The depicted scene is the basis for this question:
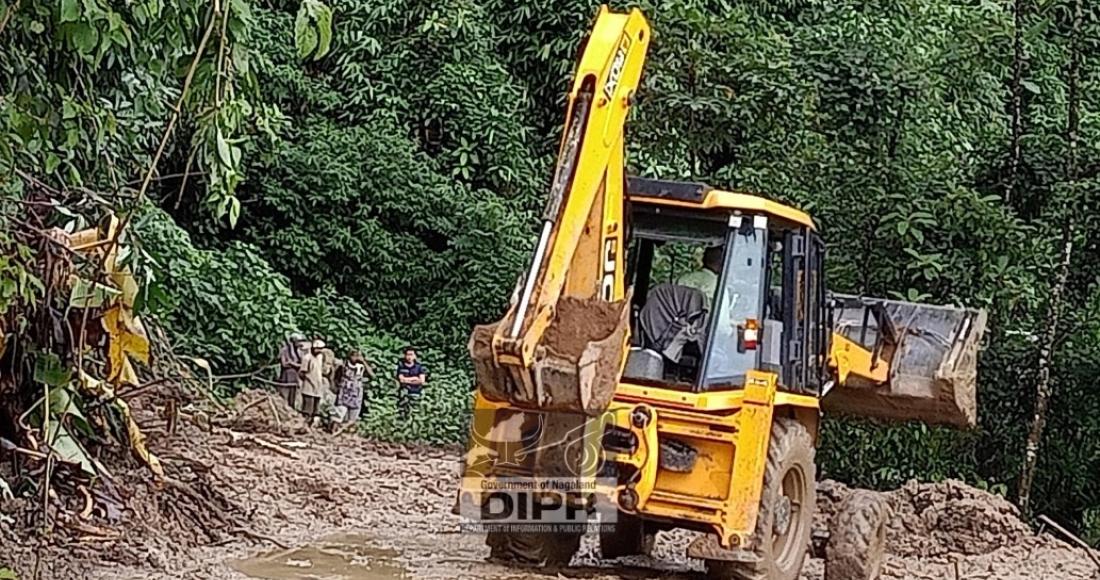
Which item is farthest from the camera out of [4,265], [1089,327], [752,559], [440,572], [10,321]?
[1089,327]

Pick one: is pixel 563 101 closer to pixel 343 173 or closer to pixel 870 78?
pixel 343 173

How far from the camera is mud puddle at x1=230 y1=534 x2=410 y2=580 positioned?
850 centimetres

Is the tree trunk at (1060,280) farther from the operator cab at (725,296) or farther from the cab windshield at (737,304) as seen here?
the cab windshield at (737,304)

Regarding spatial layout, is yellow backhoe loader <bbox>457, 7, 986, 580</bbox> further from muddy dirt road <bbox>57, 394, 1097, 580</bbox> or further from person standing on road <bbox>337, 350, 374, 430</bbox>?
person standing on road <bbox>337, 350, 374, 430</bbox>

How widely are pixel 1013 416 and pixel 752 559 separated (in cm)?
737

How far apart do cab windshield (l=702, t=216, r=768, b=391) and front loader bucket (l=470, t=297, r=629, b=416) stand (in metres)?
1.06

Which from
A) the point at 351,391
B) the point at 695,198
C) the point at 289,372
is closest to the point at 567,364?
the point at 695,198

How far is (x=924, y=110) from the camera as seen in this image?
1420 centimetres

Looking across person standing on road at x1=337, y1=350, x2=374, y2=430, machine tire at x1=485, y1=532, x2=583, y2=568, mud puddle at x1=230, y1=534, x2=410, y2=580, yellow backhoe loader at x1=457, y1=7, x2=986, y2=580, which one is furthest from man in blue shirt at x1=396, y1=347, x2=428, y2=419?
machine tire at x1=485, y1=532, x2=583, y2=568

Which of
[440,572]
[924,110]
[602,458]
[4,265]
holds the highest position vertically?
[924,110]

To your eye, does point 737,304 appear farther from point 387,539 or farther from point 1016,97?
point 1016,97

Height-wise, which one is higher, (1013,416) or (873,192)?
(873,192)

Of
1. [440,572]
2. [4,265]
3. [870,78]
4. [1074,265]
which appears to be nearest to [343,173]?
[870,78]

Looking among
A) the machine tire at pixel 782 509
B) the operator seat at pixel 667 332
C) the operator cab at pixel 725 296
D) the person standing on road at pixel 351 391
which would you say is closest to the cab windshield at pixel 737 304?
the operator cab at pixel 725 296
